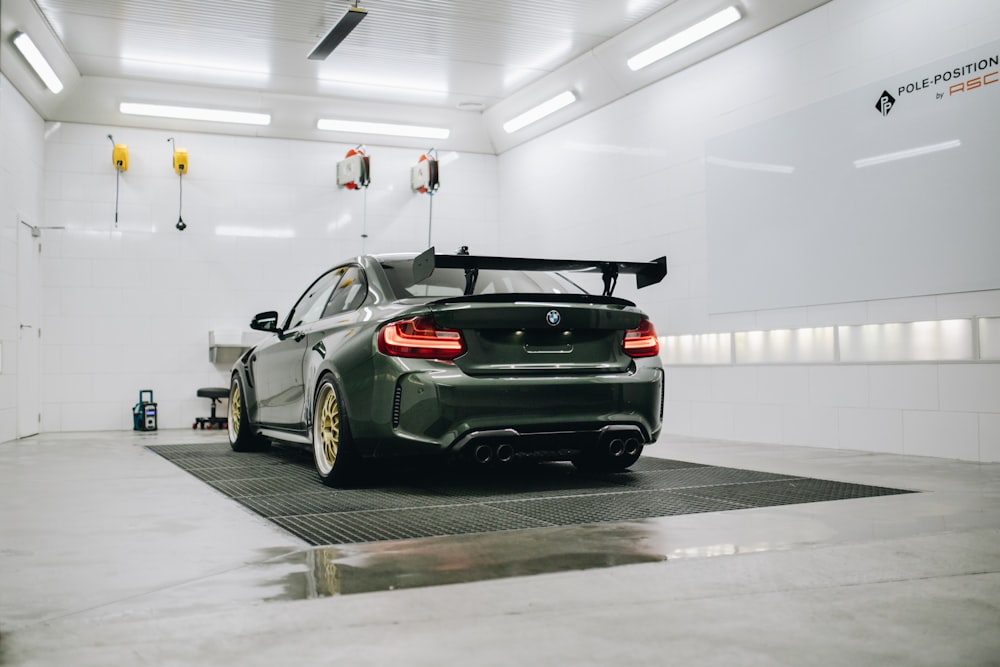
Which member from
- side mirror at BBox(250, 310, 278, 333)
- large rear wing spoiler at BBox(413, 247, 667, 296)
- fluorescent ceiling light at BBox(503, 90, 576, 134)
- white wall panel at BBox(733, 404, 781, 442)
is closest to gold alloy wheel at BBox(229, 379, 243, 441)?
side mirror at BBox(250, 310, 278, 333)

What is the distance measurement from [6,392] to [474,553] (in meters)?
7.95

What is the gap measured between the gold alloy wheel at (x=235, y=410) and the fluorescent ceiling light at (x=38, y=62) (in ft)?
13.9

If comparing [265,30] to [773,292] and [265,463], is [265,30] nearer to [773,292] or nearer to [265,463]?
[265,463]

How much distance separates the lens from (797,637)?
7.02ft

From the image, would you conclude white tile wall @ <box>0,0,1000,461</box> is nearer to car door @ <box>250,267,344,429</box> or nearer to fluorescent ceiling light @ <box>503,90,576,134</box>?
fluorescent ceiling light @ <box>503,90,576,134</box>

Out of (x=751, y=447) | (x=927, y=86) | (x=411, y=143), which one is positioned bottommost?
(x=751, y=447)

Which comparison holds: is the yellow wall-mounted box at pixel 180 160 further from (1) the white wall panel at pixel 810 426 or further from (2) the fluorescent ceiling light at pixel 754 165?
(1) the white wall panel at pixel 810 426

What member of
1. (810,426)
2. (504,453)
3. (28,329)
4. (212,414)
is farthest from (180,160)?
(504,453)

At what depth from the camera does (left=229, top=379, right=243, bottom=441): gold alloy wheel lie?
738 cm

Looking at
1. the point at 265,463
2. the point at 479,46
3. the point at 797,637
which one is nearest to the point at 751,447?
the point at 265,463

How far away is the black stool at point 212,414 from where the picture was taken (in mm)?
11227

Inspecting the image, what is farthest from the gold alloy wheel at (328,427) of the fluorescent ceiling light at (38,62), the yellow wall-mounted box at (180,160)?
the yellow wall-mounted box at (180,160)

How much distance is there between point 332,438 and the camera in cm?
512

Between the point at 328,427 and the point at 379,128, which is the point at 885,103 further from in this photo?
the point at 379,128
